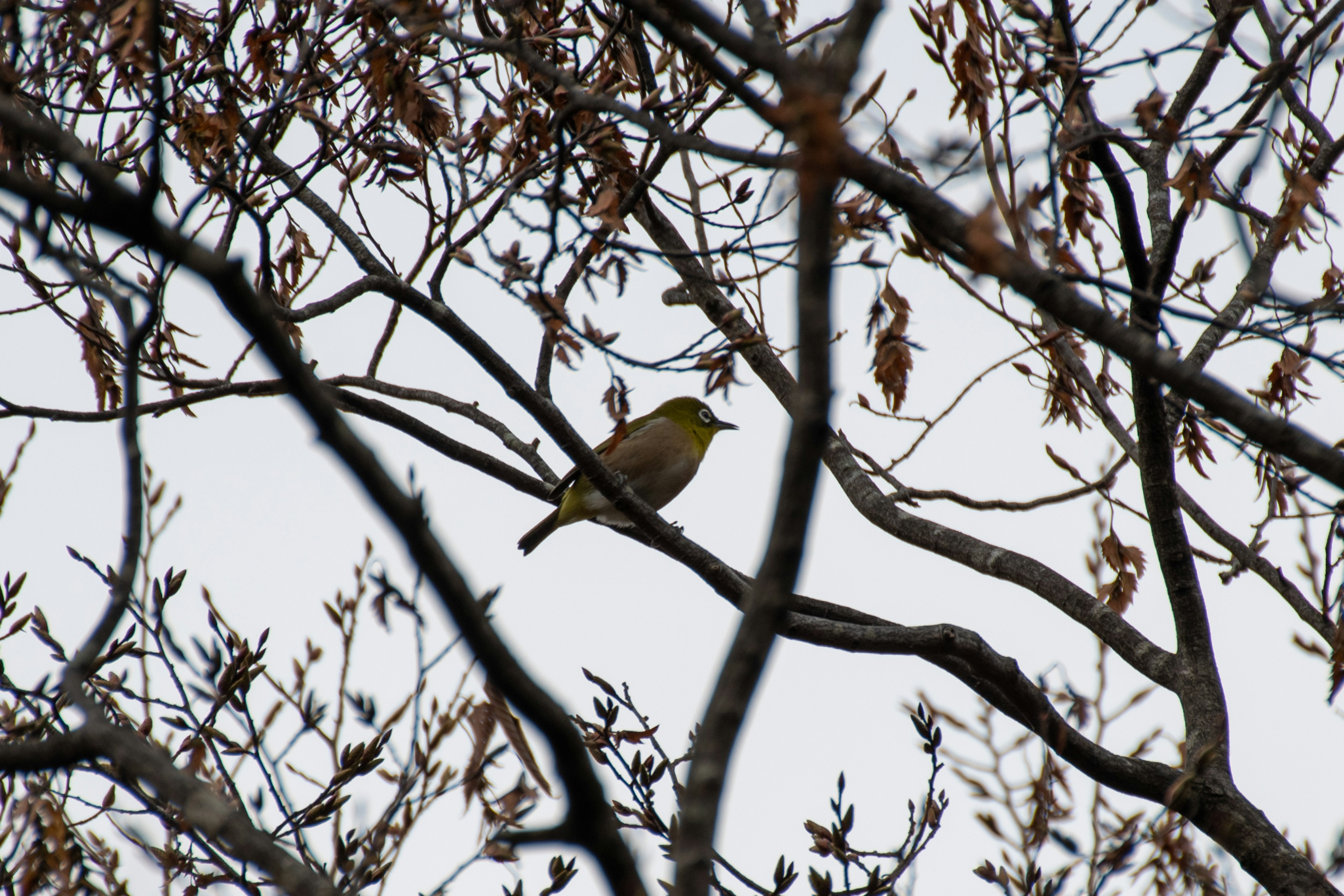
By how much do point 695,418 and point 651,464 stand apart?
0.91 m

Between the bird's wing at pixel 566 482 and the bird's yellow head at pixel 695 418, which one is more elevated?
the bird's yellow head at pixel 695 418

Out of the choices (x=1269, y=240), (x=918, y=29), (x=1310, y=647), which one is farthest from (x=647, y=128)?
(x=1310, y=647)

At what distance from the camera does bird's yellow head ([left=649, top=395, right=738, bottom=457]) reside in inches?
367

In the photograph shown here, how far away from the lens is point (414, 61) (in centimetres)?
429

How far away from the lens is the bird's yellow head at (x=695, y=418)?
933 cm

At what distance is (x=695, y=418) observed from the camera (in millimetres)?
9484

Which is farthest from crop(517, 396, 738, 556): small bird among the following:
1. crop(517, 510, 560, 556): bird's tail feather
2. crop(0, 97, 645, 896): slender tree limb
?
crop(0, 97, 645, 896): slender tree limb

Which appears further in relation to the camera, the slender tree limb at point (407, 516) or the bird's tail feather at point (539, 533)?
the bird's tail feather at point (539, 533)

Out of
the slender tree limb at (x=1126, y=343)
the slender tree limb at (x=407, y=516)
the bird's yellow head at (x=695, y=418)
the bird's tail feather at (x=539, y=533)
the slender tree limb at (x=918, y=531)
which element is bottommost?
the slender tree limb at (x=407, y=516)

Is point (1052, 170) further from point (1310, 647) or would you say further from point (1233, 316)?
point (1310, 647)

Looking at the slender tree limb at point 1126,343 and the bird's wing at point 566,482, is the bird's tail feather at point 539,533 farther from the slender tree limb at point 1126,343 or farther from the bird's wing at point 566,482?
the slender tree limb at point 1126,343

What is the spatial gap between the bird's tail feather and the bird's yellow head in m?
1.43

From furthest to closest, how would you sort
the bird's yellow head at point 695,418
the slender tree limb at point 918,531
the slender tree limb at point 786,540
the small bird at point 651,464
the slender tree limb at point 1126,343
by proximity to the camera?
1. the bird's yellow head at point 695,418
2. the small bird at point 651,464
3. the slender tree limb at point 918,531
4. the slender tree limb at point 1126,343
5. the slender tree limb at point 786,540

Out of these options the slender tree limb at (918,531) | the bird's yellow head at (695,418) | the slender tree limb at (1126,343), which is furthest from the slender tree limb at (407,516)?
the bird's yellow head at (695,418)
